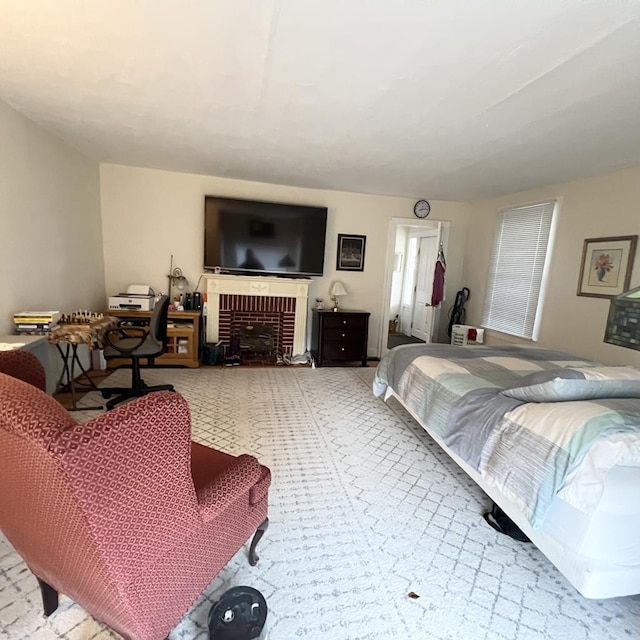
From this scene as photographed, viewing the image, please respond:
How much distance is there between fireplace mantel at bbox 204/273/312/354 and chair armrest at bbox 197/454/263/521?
3498 millimetres

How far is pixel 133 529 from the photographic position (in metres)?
0.87

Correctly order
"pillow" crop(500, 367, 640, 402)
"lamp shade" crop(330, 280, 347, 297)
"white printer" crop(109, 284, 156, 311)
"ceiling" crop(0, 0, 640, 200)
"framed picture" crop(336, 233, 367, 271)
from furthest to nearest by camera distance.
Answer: "framed picture" crop(336, 233, 367, 271)
"lamp shade" crop(330, 280, 347, 297)
"white printer" crop(109, 284, 156, 311)
"pillow" crop(500, 367, 640, 402)
"ceiling" crop(0, 0, 640, 200)

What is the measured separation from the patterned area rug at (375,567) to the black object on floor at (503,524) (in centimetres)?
4

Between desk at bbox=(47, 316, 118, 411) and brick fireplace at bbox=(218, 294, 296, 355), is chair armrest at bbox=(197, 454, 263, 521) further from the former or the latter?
brick fireplace at bbox=(218, 294, 296, 355)

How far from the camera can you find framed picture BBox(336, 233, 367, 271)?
16.6ft

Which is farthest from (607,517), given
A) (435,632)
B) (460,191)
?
(460,191)

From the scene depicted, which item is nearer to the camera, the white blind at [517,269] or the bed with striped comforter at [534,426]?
the bed with striped comforter at [534,426]

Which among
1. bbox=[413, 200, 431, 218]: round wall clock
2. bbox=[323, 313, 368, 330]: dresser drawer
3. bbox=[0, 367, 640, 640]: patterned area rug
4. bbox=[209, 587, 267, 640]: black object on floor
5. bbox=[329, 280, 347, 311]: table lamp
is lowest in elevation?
bbox=[0, 367, 640, 640]: patterned area rug

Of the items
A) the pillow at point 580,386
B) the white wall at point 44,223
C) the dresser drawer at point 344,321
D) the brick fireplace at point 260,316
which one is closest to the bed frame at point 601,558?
the pillow at point 580,386

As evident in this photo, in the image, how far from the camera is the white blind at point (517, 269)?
163 inches

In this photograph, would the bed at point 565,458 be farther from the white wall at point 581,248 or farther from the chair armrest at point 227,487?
the white wall at point 581,248

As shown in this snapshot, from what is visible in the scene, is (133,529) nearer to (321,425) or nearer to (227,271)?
(321,425)

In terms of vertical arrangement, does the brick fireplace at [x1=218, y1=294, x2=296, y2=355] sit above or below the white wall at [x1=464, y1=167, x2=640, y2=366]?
below

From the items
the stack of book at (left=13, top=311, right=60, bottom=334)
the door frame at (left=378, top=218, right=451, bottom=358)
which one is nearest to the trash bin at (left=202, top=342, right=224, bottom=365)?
the stack of book at (left=13, top=311, right=60, bottom=334)
